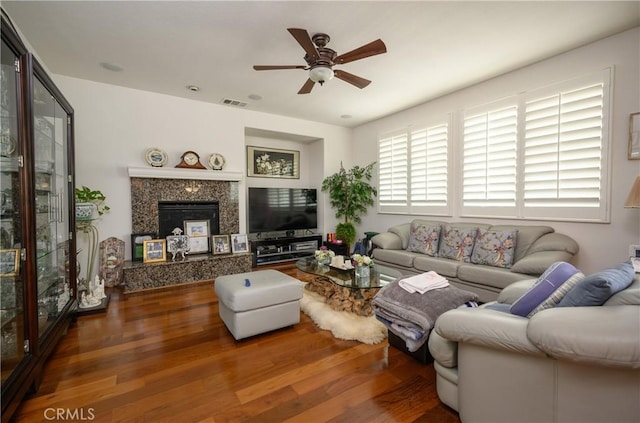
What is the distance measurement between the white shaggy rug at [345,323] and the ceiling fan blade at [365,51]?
7.88 feet

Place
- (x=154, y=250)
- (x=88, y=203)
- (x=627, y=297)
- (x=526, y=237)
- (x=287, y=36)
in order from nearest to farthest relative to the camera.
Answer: (x=627, y=297) < (x=287, y=36) < (x=526, y=237) < (x=88, y=203) < (x=154, y=250)

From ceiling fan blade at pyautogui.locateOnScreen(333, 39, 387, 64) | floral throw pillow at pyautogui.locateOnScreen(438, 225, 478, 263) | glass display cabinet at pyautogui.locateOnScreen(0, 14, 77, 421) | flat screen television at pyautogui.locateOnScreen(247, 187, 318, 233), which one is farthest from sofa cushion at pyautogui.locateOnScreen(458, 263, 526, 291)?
glass display cabinet at pyautogui.locateOnScreen(0, 14, 77, 421)

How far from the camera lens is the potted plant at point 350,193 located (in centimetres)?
548

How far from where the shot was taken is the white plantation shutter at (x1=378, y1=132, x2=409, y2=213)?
4988mm

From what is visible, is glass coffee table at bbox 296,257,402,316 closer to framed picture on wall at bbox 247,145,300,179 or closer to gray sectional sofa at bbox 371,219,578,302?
gray sectional sofa at bbox 371,219,578,302

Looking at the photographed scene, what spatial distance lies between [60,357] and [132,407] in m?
1.03

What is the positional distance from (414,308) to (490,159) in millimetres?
2825

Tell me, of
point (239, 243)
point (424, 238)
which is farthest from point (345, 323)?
point (239, 243)

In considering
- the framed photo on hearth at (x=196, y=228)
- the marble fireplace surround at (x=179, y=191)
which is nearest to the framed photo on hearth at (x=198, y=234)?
the framed photo on hearth at (x=196, y=228)

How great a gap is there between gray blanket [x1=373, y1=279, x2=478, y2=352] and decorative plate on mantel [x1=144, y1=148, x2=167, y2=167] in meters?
3.75

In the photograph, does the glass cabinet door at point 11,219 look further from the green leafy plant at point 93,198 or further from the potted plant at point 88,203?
the green leafy plant at point 93,198

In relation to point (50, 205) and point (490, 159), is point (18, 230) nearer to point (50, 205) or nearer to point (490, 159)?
point (50, 205)

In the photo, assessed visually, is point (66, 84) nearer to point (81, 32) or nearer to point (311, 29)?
point (81, 32)

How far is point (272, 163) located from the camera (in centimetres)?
576
